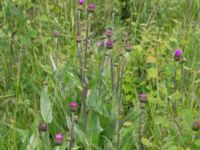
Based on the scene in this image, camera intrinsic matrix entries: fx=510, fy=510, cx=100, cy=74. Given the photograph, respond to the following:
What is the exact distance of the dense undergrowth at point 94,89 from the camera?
1.95 meters

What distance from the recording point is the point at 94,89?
88.0 inches

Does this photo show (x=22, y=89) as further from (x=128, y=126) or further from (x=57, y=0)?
(x=57, y=0)

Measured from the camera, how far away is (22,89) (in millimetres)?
2412

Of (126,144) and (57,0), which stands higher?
(57,0)

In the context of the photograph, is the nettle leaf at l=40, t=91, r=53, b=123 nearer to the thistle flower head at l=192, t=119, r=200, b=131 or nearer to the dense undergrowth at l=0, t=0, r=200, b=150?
the dense undergrowth at l=0, t=0, r=200, b=150

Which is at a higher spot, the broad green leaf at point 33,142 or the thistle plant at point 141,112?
the thistle plant at point 141,112

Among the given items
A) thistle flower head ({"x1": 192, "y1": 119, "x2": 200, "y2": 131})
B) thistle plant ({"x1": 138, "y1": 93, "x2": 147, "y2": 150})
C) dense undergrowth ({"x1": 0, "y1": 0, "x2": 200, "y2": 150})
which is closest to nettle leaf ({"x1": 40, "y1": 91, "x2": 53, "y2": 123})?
dense undergrowth ({"x1": 0, "y1": 0, "x2": 200, "y2": 150})

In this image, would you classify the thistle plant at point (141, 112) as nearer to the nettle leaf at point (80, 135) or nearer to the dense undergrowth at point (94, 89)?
the dense undergrowth at point (94, 89)

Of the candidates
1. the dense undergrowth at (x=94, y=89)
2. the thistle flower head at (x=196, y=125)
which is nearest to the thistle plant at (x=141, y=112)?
the dense undergrowth at (x=94, y=89)

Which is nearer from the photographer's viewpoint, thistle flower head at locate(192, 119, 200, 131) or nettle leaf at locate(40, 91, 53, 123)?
thistle flower head at locate(192, 119, 200, 131)

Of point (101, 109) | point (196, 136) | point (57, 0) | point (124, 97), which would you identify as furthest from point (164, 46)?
point (57, 0)

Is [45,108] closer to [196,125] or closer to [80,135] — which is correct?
[80,135]

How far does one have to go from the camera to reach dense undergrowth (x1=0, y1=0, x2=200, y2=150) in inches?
76.7

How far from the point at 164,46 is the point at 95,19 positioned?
0.94 m
